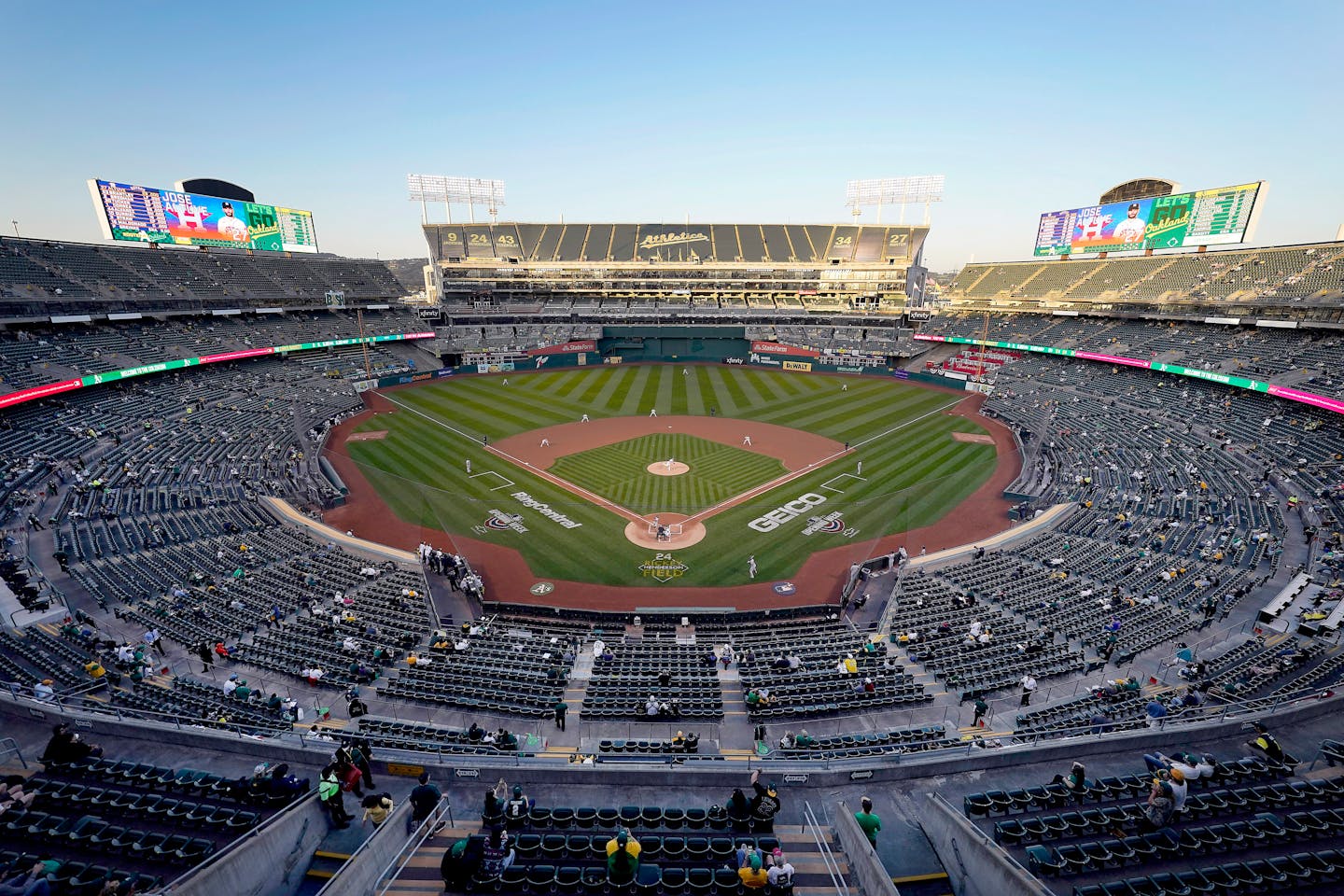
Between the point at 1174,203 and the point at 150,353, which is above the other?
the point at 1174,203

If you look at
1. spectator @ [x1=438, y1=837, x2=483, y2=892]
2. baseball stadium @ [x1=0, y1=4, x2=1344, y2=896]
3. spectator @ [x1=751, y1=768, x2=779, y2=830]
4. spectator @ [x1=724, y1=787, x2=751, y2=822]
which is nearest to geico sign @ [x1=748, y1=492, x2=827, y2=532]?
baseball stadium @ [x1=0, y1=4, x2=1344, y2=896]

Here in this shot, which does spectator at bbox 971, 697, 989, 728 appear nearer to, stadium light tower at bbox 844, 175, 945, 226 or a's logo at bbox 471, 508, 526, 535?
a's logo at bbox 471, 508, 526, 535

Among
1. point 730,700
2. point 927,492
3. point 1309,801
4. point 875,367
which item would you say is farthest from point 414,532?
point 875,367

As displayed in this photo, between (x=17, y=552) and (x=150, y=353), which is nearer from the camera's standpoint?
(x=17, y=552)

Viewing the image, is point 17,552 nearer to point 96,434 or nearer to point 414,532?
point 414,532

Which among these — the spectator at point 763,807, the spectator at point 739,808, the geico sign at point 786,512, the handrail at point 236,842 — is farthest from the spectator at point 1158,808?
the geico sign at point 786,512

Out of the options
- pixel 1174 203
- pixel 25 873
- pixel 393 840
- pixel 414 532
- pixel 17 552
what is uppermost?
pixel 1174 203

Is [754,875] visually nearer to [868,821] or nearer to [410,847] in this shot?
[868,821]
